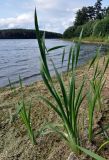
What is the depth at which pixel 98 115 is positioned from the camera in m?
4.63

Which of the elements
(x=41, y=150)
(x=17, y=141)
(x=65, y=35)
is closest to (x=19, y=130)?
(x=17, y=141)

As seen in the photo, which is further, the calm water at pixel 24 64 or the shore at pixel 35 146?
the calm water at pixel 24 64

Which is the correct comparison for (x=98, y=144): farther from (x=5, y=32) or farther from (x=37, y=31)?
(x=5, y=32)

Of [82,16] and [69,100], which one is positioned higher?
[69,100]

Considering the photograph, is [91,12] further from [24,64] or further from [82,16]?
[24,64]

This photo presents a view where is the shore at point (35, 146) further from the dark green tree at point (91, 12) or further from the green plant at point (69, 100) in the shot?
the dark green tree at point (91, 12)

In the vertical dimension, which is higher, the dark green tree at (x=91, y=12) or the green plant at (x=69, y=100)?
the green plant at (x=69, y=100)

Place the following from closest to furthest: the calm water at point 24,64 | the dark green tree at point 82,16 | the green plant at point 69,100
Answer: the green plant at point 69,100
the calm water at point 24,64
the dark green tree at point 82,16

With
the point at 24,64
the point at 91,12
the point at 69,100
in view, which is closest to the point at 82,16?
the point at 91,12

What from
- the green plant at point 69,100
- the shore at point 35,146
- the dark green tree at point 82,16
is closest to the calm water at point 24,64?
the shore at point 35,146

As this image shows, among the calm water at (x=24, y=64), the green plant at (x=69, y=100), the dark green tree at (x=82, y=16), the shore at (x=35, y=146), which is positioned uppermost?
the green plant at (x=69, y=100)

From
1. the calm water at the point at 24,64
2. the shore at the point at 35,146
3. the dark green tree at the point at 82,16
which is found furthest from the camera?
the dark green tree at the point at 82,16

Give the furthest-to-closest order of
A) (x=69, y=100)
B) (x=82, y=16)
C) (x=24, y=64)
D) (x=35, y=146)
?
(x=82, y=16) → (x=24, y=64) → (x=35, y=146) → (x=69, y=100)

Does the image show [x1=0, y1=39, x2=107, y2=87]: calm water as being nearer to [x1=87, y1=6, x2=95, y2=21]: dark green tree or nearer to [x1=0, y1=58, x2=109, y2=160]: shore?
[x1=0, y1=58, x2=109, y2=160]: shore
